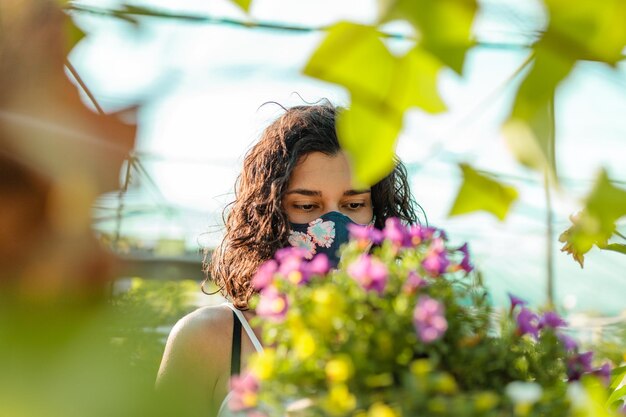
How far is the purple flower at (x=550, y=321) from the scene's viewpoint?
0.77 metres

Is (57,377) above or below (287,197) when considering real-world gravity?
above

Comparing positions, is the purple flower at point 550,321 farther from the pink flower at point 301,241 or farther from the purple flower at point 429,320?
the pink flower at point 301,241

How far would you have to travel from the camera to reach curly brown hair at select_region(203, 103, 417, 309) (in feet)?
6.38

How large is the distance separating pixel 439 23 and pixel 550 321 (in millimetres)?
577

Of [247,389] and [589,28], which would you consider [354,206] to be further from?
[589,28]

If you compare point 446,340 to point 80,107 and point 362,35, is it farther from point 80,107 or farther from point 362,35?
point 80,107

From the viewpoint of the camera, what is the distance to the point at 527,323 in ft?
2.41

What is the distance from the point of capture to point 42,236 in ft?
0.52

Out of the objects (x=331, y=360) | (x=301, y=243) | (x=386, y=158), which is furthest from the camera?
(x=301, y=243)

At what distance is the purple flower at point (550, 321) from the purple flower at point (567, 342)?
0.04 feet

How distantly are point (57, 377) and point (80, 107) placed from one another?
7 centimetres

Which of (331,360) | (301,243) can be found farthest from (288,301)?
(301,243)

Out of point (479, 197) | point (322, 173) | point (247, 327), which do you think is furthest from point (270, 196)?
point (479, 197)

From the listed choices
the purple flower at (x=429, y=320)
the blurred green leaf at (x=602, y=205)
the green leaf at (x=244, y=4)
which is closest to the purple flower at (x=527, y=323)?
the purple flower at (x=429, y=320)
